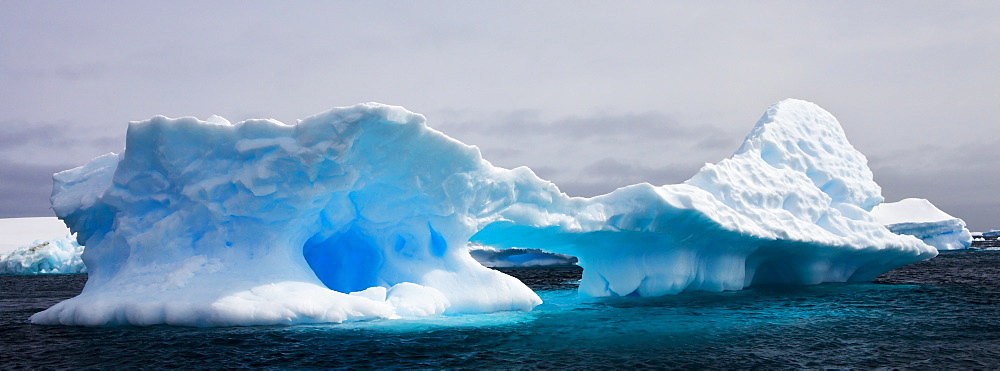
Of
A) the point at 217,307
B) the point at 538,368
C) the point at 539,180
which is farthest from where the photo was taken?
the point at 539,180

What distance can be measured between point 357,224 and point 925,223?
155 feet

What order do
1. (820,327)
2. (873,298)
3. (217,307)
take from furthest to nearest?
(873,298), (820,327), (217,307)

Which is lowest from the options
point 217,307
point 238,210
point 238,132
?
point 217,307

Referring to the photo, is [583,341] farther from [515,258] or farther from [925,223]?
[925,223]

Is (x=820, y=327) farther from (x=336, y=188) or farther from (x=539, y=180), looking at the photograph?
(x=336, y=188)

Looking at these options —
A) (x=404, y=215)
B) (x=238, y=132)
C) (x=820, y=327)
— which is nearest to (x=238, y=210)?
(x=238, y=132)

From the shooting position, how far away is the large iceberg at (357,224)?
1262 centimetres

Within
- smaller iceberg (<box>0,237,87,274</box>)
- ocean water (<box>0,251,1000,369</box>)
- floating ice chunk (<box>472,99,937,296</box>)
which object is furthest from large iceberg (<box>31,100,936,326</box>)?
smaller iceberg (<box>0,237,87,274</box>)

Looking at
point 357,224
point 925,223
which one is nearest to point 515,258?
point 925,223

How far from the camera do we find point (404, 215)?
14.7 metres

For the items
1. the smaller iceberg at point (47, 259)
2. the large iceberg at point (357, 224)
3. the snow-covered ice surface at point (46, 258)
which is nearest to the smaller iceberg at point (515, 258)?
the snow-covered ice surface at point (46, 258)

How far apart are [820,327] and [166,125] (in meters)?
11.8

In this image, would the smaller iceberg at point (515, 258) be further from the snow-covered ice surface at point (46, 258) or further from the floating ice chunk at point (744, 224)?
the floating ice chunk at point (744, 224)

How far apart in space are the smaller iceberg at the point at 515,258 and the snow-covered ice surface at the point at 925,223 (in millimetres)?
21729
